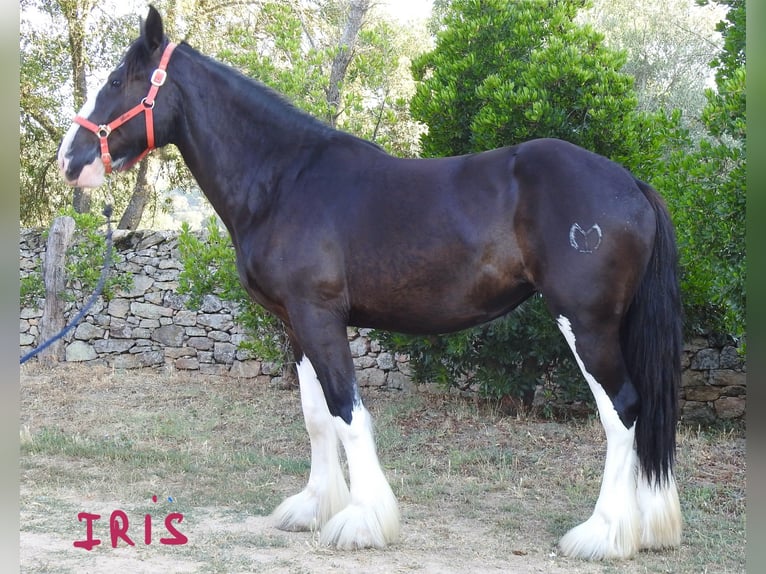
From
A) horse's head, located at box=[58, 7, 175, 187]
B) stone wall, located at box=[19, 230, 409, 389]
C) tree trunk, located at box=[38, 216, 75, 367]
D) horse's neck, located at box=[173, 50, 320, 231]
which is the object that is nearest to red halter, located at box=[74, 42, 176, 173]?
horse's head, located at box=[58, 7, 175, 187]

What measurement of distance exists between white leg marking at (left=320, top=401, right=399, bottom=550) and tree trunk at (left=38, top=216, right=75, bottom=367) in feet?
22.8

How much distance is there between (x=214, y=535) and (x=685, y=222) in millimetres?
3880

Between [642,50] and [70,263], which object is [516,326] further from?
[642,50]

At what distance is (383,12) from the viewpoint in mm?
14109

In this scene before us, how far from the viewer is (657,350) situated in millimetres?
3305

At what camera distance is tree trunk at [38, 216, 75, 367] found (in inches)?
355

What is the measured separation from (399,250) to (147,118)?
1512 mm

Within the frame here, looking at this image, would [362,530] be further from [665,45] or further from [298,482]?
[665,45]

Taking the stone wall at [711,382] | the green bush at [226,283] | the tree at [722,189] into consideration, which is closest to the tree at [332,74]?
the green bush at [226,283]

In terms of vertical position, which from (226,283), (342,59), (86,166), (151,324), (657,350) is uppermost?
(342,59)

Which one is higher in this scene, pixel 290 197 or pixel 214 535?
pixel 290 197

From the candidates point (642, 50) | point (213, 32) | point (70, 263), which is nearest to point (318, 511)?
point (70, 263)

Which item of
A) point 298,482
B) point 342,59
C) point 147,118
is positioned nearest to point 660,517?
point 298,482

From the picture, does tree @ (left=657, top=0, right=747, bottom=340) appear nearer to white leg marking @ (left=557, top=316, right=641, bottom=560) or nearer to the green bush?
white leg marking @ (left=557, top=316, right=641, bottom=560)
